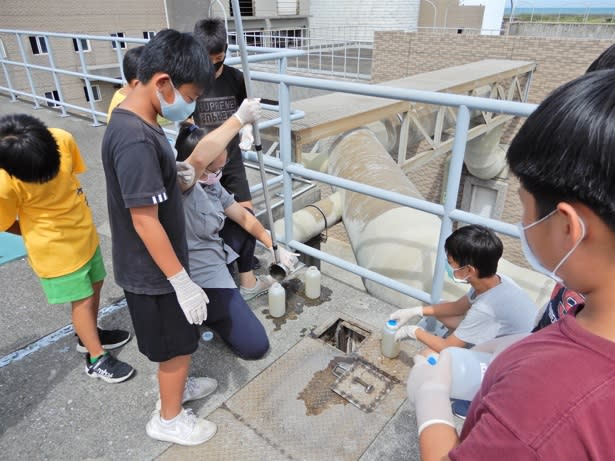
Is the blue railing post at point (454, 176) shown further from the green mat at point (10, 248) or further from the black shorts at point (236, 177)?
the green mat at point (10, 248)

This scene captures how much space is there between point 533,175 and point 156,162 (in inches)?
45.5

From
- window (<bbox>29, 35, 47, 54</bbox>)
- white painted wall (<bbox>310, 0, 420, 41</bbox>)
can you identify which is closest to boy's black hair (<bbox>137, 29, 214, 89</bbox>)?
window (<bbox>29, 35, 47, 54</bbox>)

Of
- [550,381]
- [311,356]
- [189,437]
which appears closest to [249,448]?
[189,437]

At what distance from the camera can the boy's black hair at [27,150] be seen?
178cm

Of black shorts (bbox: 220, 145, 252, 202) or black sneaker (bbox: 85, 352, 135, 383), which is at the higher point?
black shorts (bbox: 220, 145, 252, 202)

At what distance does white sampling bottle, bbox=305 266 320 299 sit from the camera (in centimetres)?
275

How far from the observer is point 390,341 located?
7.34ft

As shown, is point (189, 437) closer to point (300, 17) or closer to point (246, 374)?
point (246, 374)

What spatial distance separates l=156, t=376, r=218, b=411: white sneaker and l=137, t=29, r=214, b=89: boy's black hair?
1377mm

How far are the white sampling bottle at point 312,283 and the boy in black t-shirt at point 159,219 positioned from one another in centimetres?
110

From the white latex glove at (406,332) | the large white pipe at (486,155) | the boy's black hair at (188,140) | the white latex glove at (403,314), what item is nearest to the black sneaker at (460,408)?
the white latex glove at (406,332)

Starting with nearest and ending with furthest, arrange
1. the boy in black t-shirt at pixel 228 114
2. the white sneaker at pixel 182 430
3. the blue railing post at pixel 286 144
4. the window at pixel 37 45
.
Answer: the white sneaker at pixel 182 430
the blue railing post at pixel 286 144
the boy in black t-shirt at pixel 228 114
the window at pixel 37 45

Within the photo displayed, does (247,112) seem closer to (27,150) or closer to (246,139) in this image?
(246,139)

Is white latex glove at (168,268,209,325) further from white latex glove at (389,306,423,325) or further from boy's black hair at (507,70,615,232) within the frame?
boy's black hair at (507,70,615,232)
